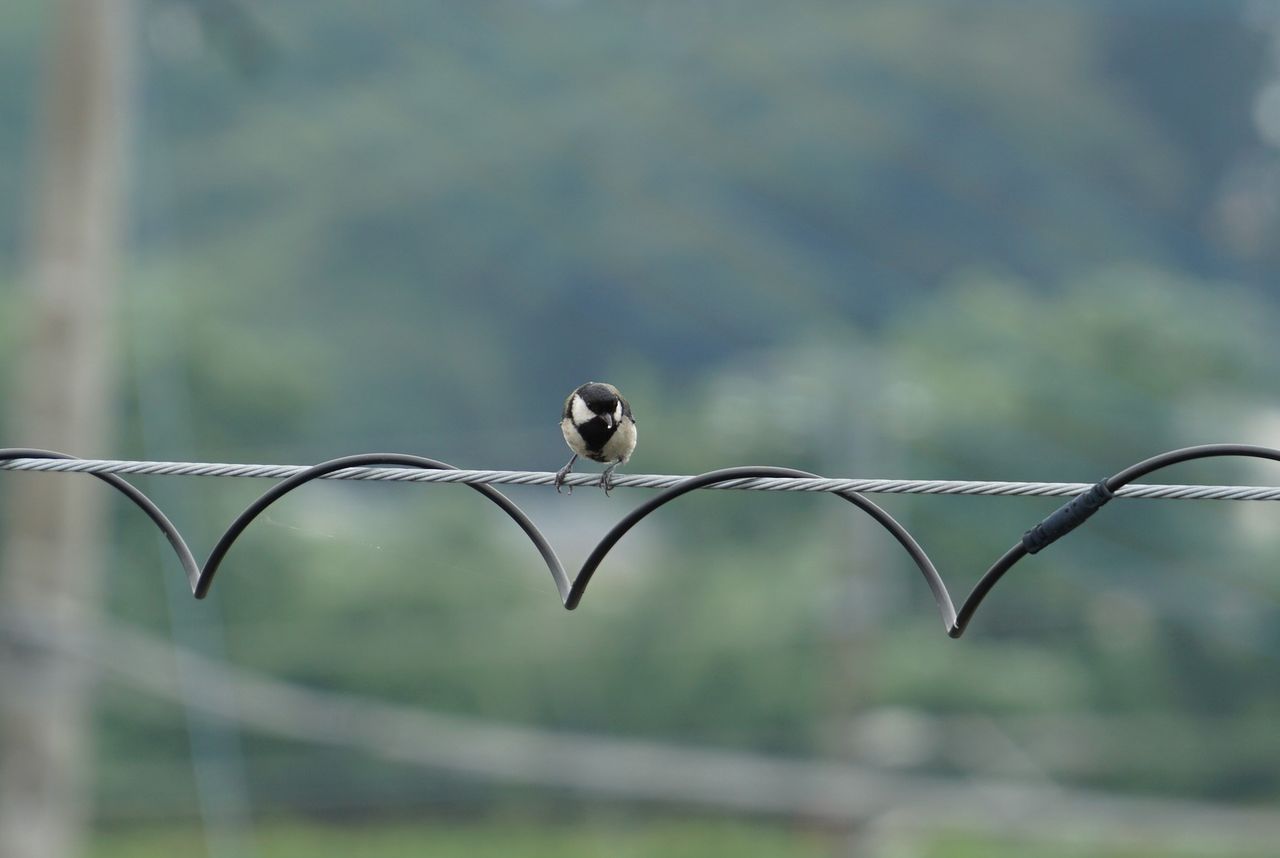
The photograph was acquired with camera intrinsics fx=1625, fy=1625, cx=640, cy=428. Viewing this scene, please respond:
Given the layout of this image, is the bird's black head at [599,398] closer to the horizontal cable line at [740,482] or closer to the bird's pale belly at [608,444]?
the bird's pale belly at [608,444]

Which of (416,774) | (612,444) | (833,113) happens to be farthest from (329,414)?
(612,444)

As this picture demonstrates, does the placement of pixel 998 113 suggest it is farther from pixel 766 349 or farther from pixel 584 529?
pixel 584 529

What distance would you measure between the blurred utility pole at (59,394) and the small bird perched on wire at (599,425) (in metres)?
5.42

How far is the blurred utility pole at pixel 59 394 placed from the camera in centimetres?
833

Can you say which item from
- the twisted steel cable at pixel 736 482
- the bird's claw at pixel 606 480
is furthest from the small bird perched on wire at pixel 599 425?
the twisted steel cable at pixel 736 482

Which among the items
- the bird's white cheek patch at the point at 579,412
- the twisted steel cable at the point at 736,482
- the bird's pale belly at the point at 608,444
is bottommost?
the twisted steel cable at the point at 736,482

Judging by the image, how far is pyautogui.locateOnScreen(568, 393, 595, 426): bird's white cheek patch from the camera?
3.54 meters

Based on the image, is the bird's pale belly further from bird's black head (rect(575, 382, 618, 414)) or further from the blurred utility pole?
the blurred utility pole

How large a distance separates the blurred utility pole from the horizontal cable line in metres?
5.89

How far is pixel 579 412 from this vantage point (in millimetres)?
3574

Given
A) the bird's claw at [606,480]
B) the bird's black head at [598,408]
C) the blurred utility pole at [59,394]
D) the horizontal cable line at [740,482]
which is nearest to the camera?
the horizontal cable line at [740,482]

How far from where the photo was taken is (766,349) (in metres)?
16.5

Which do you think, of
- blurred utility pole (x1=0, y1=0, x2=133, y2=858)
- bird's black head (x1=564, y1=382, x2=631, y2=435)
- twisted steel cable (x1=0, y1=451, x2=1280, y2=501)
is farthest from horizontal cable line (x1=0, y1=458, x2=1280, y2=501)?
blurred utility pole (x1=0, y1=0, x2=133, y2=858)

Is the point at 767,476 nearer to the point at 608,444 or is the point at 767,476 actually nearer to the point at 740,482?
the point at 740,482
